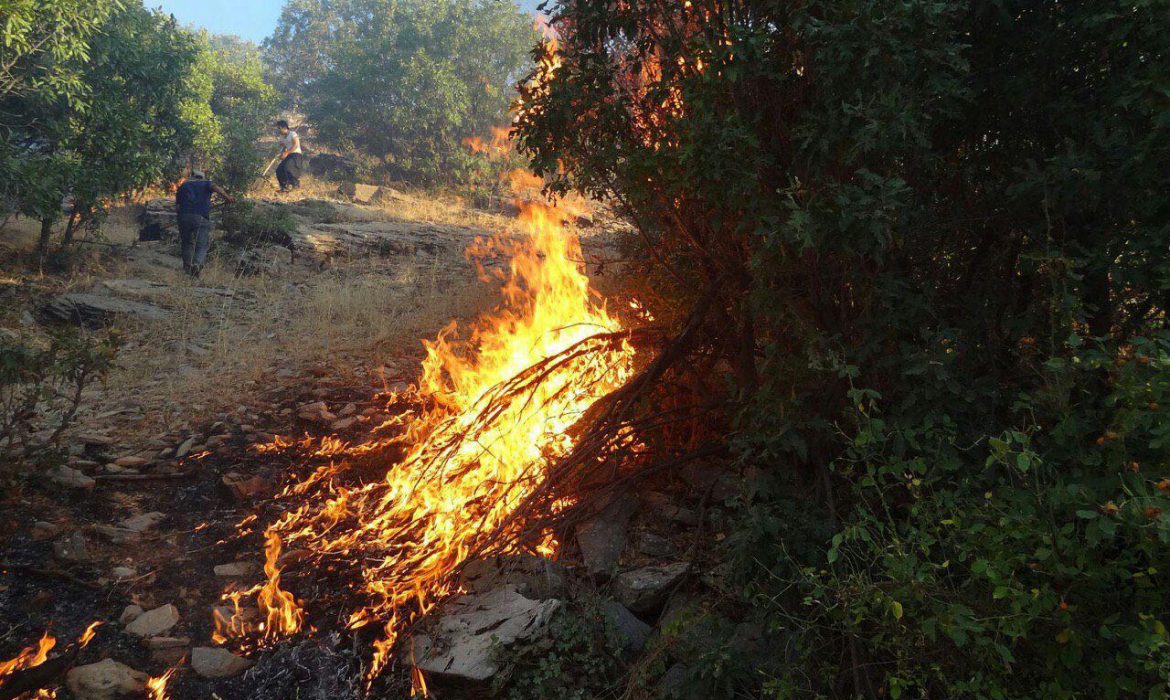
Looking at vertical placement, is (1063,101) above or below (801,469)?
above

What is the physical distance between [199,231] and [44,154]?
221 cm

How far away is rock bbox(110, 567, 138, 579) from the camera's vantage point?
169 inches

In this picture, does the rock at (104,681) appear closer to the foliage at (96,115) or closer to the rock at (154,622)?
the rock at (154,622)

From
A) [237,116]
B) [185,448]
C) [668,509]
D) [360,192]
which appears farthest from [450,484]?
[237,116]

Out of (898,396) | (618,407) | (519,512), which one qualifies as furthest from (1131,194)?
(519,512)

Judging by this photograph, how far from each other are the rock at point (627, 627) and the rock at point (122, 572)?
2.82 metres

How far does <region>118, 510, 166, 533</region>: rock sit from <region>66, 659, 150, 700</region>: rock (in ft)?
4.42

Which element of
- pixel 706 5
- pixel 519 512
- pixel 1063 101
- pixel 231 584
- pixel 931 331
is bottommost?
pixel 231 584

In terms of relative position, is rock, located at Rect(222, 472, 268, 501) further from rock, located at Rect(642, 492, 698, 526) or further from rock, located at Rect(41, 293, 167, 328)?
rock, located at Rect(41, 293, 167, 328)

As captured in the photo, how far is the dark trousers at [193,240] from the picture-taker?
11.8 meters

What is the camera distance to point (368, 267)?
1242cm

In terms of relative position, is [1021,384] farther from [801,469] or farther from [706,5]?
[706,5]

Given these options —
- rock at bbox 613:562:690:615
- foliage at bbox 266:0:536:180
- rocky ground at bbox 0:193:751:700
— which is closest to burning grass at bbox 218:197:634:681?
rocky ground at bbox 0:193:751:700

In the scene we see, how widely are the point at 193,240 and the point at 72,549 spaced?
8903mm
